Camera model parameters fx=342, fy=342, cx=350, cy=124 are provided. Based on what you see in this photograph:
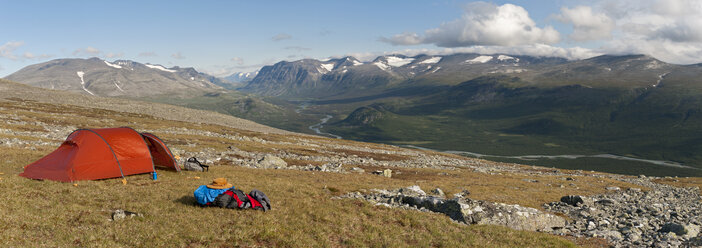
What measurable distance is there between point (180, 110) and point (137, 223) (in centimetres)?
18761

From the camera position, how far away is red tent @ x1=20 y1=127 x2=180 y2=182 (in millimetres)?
21344

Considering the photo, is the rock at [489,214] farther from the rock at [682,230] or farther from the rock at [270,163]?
the rock at [270,163]

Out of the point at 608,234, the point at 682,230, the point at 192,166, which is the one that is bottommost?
the point at 608,234

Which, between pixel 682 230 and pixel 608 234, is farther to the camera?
pixel 682 230

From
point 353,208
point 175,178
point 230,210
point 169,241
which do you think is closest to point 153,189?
point 175,178

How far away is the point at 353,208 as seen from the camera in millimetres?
19703

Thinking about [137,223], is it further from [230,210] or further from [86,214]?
[230,210]

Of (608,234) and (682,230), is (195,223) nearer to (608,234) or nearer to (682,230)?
(608,234)

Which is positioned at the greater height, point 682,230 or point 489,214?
point 489,214

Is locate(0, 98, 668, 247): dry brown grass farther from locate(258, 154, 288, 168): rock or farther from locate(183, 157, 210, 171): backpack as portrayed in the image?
locate(258, 154, 288, 168): rock

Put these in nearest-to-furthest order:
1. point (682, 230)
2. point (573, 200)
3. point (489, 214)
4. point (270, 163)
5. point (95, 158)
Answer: point (682, 230)
point (489, 214)
point (95, 158)
point (573, 200)
point (270, 163)

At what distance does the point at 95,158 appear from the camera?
75.2ft

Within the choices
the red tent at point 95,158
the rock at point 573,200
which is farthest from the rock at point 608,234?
the red tent at point 95,158

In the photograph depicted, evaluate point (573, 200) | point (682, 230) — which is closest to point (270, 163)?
point (573, 200)
